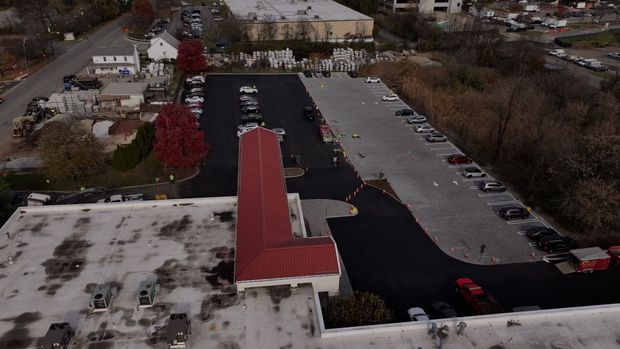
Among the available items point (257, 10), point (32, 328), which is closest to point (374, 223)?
point (32, 328)

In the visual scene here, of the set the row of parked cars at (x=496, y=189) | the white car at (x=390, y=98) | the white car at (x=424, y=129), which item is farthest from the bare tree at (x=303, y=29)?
the white car at (x=424, y=129)

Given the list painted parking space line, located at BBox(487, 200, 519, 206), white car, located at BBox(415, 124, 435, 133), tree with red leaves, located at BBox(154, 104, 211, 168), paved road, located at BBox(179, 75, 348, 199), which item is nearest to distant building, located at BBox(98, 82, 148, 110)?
paved road, located at BBox(179, 75, 348, 199)

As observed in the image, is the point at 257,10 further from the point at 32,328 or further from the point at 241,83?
the point at 32,328

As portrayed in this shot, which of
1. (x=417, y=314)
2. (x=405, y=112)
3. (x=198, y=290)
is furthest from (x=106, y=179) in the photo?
(x=405, y=112)

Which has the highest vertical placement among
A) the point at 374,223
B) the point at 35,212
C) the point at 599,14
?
the point at 599,14

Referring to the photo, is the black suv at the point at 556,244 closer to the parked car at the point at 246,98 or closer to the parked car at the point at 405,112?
the parked car at the point at 405,112

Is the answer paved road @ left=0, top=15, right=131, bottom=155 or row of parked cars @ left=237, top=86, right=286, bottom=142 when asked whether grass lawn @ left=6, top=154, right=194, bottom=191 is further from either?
row of parked cars @ left=237, top=86, right=286, bottom=142
